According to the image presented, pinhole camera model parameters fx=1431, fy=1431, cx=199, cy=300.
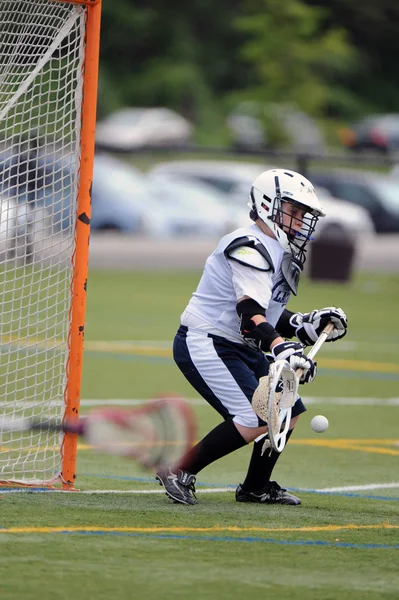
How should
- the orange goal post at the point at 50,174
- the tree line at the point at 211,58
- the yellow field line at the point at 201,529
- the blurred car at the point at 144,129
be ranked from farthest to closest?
the tree line at the point at 211,58, the blurred car at the point at 144,129, the orange goal post at the point at 50,174, the yellow field line at the point at 201,529

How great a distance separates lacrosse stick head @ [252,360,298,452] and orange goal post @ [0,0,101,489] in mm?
1145

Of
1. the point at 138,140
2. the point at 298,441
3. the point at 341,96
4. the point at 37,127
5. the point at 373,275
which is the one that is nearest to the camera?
the point at 37,127

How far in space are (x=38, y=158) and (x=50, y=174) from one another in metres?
0.13

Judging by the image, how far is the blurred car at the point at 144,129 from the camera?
42.7m

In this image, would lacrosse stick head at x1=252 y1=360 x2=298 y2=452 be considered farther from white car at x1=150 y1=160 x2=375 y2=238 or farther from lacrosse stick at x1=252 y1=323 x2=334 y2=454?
white car at x1=150 y1=160 x2=375 y2=238

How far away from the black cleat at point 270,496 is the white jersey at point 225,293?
31.3 inches

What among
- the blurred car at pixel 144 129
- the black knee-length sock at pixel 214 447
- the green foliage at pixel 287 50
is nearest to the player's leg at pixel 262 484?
the black knee-length sock at pixel 214 447

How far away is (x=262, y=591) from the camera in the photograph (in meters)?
5.24

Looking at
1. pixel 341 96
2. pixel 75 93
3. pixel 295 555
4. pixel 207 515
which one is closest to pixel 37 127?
pixel 75 93

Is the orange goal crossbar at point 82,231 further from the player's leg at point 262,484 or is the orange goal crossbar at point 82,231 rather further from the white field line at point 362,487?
the white field line at point 362,487

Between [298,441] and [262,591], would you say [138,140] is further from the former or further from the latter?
[262,591]

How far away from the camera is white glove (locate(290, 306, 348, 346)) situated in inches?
290

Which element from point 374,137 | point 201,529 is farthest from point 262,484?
point 374,137

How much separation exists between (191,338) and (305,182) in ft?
3.21
